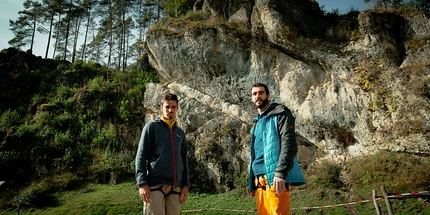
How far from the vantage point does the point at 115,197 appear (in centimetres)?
1078

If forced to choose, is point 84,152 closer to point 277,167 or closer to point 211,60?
point 211,60

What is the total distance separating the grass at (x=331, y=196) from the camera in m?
8.23

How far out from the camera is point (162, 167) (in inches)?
129

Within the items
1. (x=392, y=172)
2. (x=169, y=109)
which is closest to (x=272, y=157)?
(x=169, y=109)

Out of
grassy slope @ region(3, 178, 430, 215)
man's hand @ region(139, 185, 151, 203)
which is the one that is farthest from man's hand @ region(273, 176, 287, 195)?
grassy slope @ region(3, 178, 430, 215)

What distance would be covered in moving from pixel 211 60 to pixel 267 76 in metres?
3.29

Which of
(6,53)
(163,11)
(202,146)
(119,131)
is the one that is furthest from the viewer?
(163,11)

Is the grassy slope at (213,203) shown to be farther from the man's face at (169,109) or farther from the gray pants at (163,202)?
the man's face at (169,109)

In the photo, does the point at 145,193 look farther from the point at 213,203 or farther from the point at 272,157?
the point at 213,203

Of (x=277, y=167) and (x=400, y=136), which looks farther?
(x=400, y=136)

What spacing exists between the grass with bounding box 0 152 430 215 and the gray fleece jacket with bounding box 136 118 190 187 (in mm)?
6195

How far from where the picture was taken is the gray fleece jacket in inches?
127

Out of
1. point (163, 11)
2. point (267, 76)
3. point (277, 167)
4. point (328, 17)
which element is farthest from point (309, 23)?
point (163, 11)

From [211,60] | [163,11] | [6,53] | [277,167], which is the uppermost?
[163,11]
